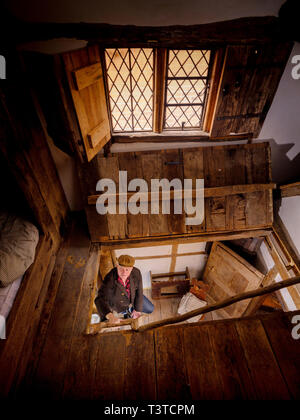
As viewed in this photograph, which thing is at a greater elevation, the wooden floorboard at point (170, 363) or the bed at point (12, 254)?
the bed at point (12, 254)

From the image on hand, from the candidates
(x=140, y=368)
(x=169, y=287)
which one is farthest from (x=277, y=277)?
(x=140, y=368)

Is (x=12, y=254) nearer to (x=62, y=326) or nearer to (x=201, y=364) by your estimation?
(x=62, y=326)

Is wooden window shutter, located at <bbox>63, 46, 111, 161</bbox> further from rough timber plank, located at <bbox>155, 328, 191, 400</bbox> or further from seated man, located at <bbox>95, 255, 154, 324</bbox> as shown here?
rough timber plank, located at <bbox>155, 328, 191, 400</bbox>

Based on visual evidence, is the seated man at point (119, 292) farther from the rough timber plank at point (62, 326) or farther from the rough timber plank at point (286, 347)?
the rough timber plank at point (286, 347)

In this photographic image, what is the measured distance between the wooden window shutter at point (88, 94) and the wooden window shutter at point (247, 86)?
157 centimetres

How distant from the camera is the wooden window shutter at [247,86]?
252 centimetres

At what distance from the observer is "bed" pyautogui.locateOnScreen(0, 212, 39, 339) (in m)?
1.91

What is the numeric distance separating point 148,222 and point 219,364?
2.04m

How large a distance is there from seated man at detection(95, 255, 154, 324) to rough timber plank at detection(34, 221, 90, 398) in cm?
48

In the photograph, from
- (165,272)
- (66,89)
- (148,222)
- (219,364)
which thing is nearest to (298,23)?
(66,89)

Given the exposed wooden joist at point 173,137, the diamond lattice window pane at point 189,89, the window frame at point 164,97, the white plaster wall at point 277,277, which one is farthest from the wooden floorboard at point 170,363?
the diamond lattice window pane at point 189,89

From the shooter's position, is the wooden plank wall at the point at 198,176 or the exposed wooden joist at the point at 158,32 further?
the wooden plank wall at the point at 198,176

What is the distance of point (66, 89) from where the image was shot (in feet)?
6.16
